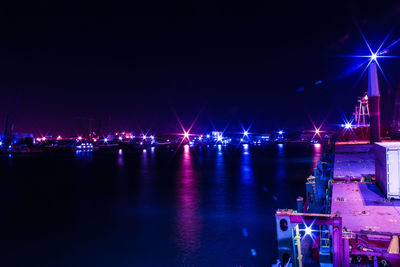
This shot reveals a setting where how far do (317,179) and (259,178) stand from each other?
31.2 m

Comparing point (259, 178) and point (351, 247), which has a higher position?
point (351, 247)

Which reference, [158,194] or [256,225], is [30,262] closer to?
[256,225]

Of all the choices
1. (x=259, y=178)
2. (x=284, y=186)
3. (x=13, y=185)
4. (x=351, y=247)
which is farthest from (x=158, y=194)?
(x=351, y=247)

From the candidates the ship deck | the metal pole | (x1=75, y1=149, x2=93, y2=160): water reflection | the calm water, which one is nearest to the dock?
the ship deck

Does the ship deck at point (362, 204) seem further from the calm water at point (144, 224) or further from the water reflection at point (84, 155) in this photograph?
the water reflection at point (84, 155)

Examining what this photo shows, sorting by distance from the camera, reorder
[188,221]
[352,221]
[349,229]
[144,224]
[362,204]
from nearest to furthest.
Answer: [349,229] → [352,221] → [362,204] → [144,224] → [188,221]

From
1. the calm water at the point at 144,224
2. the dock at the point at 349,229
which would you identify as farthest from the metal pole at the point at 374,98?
the calm water at the point at 144,224

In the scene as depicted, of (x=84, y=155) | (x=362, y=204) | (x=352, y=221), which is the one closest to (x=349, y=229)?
(x=352, y=221)

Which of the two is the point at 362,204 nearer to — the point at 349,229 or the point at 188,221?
the point at 349,229

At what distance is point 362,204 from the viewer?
12.3 metres

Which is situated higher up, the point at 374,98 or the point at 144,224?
the point at 374,98

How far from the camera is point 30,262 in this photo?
1795 cm

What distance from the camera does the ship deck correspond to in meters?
9.83

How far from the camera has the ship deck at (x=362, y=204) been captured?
9828 mm
